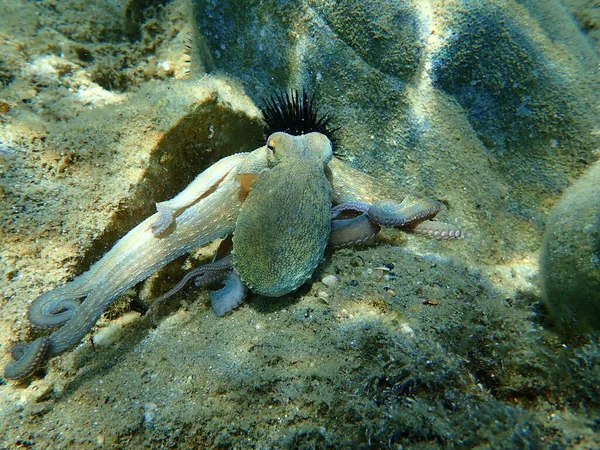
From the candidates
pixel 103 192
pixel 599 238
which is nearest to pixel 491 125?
pixel 599 238

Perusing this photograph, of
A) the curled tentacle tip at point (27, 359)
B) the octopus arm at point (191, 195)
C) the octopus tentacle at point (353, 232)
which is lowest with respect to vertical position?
the octopus tentacle at point (353, 232)

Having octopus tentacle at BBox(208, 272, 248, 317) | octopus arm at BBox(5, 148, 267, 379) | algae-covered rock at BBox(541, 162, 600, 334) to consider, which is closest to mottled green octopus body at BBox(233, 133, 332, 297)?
octopus tentacle at BBox(208, 272, 248, 317)

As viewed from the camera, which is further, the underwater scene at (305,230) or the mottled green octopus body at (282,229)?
the mottled green octopus body at (282,229)

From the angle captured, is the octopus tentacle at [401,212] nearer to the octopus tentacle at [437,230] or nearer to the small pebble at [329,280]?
the octopus tentacle at [437,230]

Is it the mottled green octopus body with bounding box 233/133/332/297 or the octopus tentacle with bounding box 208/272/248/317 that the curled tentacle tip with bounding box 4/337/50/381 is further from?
the mottled green octopus body with bounding box 233/133/332/297

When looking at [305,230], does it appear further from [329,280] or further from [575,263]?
[575,263]

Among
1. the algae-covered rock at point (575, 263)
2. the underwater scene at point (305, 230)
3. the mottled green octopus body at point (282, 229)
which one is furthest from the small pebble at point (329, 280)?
the algae-covered rock at point (575, 263)

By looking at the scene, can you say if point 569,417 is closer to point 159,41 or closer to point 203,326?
point 203,326
